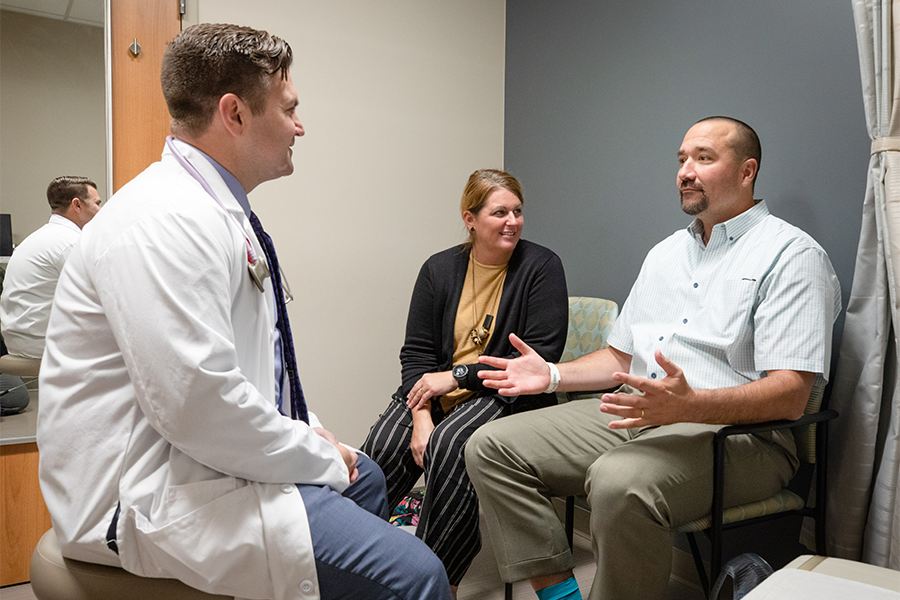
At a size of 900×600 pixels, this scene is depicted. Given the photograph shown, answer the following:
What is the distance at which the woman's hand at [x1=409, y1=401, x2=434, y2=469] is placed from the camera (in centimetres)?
223

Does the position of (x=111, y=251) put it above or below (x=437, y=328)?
above

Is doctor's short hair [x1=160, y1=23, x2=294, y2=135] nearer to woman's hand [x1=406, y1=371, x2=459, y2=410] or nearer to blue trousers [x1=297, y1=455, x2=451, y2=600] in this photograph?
blue trousers [x1=297, y1=455, x2=451, y2=600]

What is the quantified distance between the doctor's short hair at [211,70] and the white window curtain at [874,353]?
5.15 ft

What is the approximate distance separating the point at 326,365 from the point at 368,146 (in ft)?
3.55

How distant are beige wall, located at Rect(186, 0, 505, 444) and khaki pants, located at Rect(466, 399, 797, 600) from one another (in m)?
1.34

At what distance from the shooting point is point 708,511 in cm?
174

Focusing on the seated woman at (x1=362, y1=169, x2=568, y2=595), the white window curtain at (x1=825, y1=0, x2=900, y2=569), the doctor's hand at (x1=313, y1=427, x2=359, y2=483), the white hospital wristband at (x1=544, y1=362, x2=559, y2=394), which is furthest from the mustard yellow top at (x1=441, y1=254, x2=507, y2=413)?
the white window curtain at (x1=825, y1=0, x2=900, y2=569)

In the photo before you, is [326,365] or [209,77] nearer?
[209,77]

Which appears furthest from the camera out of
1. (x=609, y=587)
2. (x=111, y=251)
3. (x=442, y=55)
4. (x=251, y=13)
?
(x=442, y=55)

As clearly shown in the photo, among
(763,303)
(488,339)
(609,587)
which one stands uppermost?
(763,303)

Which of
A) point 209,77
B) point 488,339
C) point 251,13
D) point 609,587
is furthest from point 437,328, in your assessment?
point 251,13

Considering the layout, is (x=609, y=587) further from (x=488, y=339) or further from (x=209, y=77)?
(x=209, y=77)

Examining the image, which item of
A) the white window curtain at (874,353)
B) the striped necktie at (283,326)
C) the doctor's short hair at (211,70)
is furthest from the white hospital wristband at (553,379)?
the doctor's short hair at (211,70)

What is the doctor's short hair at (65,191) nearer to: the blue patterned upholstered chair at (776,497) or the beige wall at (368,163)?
the beige wall at (368,163)
